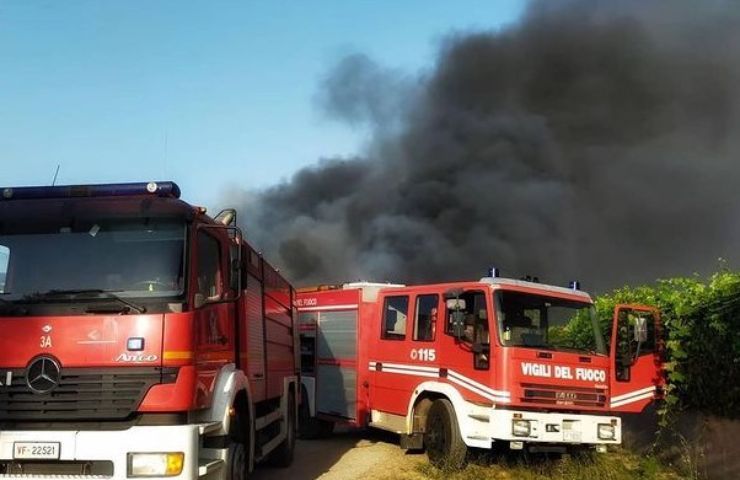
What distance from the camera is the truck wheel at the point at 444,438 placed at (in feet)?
26.6

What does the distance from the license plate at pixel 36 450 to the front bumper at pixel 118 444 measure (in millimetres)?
27

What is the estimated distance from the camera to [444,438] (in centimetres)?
838

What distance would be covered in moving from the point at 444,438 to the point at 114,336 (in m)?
4.63

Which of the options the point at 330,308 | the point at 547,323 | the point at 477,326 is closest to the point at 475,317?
the point at 477,326

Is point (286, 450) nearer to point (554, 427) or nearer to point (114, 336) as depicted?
point (554, 427)

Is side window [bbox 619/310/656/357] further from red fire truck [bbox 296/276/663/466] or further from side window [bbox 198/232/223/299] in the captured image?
side window [bbox 198/232/223/299]

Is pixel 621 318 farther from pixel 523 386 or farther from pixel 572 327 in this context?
pixel 523 386

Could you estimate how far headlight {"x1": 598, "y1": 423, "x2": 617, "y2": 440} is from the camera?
810 cm

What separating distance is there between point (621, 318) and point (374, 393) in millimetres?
3595

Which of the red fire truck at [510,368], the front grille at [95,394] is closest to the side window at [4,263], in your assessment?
the front grille at [95,394]

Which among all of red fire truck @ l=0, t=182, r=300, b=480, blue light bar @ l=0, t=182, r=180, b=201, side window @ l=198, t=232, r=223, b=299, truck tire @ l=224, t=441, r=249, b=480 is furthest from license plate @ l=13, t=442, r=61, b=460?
blue light bar @ l=0, t=182, r=180, b=201

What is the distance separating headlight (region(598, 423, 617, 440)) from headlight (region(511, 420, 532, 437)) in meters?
0.99

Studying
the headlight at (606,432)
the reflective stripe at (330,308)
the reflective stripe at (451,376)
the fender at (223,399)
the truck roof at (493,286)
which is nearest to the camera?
the fender at (223,399)

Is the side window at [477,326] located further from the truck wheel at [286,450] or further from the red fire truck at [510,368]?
the truck wheel at [286,450]
